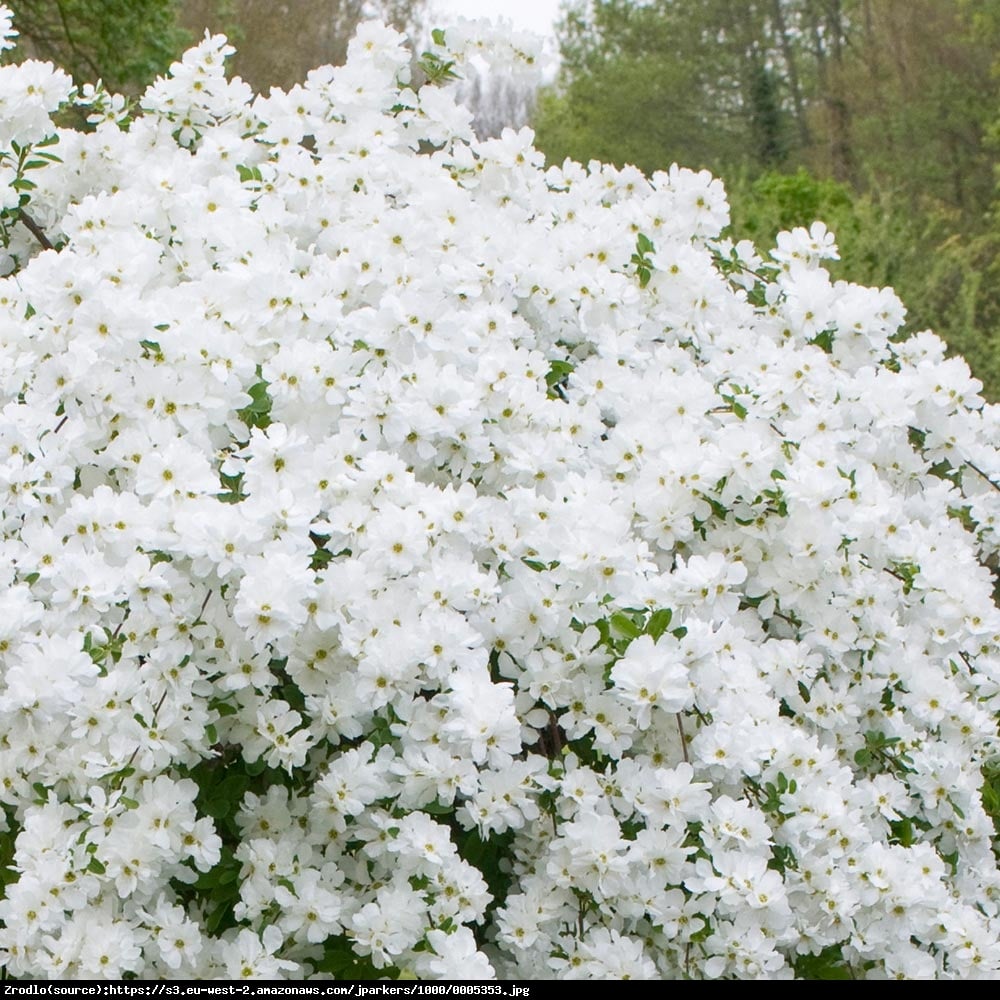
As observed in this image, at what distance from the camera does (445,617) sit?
215cm

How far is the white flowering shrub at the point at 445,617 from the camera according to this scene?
2121 millimetres

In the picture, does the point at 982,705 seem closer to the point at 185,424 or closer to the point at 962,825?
the point at 962,825

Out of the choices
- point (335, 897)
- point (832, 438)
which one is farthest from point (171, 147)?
point (335, 897)

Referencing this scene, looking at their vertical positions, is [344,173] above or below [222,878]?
above

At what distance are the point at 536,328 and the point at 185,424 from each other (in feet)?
3.02

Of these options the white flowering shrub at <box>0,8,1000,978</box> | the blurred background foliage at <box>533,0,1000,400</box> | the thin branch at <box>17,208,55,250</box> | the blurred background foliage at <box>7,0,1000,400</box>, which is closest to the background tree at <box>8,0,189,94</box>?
the blurred background foliage at <box>7,0,1000,400</box>

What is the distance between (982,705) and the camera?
2.90 m

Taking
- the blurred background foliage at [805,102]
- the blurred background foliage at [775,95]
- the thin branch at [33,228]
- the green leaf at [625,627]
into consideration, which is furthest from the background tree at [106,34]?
the green leaf at [625,627]

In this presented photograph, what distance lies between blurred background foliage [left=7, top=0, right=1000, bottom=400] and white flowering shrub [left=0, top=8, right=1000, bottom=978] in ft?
14.5

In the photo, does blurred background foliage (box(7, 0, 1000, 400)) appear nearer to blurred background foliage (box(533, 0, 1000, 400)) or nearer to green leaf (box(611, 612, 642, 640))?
blurred background foliage (box(533, 0, 1000, 400))

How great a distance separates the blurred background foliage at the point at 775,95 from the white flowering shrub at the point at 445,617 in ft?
14.5

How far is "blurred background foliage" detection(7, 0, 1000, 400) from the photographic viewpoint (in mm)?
12594

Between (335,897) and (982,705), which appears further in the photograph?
(982,705)

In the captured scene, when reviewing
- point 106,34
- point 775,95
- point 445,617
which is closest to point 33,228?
point 445,617
